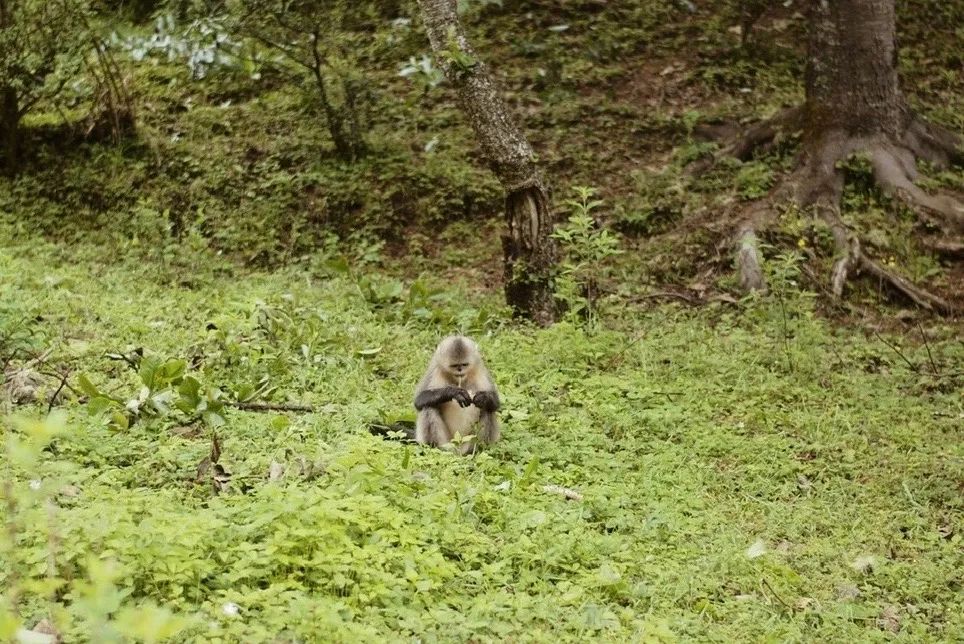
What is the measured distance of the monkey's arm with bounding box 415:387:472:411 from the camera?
21.2ft

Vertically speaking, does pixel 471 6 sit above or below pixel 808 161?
above

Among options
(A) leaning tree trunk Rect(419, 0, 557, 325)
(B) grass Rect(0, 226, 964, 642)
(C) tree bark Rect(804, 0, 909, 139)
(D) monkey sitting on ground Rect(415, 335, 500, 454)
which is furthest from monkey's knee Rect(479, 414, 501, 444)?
(C) tree bark Rect(804, 0, 909, 139)

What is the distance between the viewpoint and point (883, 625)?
5184 millimetres

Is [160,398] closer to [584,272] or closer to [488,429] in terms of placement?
[488,429]

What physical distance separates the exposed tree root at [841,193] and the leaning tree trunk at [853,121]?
1 cm

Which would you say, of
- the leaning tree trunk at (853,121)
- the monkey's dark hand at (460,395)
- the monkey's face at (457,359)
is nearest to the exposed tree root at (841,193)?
the leaning tree trunk at (853,121)

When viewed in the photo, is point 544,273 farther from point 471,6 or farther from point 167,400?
point 471,6

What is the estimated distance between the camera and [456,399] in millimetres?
6453

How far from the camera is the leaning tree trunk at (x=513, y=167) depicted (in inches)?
366

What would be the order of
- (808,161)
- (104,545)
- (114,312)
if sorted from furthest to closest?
(808,161), (114,312), (104,545)

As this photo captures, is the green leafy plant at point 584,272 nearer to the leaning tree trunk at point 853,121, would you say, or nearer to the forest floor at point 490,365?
the forest floor at point 490,365

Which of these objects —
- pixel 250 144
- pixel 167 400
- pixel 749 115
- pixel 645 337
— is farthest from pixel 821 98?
pixel 167 400

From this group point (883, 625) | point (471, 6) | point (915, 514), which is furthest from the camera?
point (471, 6)

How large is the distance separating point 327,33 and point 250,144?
184 centimetres
